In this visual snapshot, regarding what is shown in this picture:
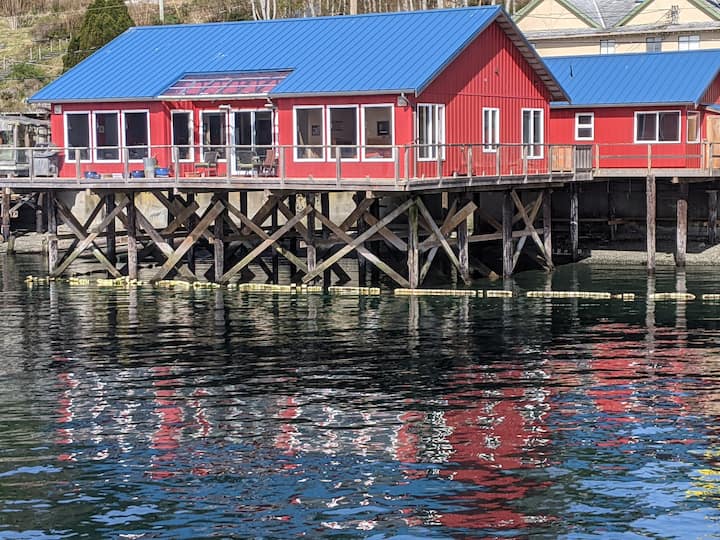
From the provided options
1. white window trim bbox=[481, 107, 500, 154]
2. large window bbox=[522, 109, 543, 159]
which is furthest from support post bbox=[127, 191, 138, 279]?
large window bbox=[522, 109, 543, 159]

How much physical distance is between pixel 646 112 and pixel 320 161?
15.7 metres

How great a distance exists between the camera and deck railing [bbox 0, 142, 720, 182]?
124 ft

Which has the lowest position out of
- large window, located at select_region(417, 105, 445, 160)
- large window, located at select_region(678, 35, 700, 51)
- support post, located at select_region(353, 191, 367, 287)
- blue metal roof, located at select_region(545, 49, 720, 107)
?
support post, located at select_region(353, 191, 367, 287)

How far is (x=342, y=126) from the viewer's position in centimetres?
3912

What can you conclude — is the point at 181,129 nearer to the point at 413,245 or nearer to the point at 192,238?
the point at 192,238

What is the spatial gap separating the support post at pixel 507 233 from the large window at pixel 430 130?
4.08m

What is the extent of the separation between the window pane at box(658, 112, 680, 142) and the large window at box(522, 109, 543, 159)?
5.03m

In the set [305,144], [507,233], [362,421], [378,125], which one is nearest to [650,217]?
[507,233]

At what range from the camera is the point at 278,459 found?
20500 millimetres

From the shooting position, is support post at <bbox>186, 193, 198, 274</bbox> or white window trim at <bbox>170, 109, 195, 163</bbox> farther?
support post at <bbox>186, 193, 198, 274</bbox>

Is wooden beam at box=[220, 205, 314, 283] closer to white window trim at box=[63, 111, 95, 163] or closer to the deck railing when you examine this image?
the deck railing

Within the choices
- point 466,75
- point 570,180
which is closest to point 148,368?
point 466,75

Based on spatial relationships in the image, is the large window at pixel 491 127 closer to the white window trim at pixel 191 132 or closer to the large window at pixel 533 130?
the large window at pixel 533 130

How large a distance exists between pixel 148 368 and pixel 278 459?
827 centimetres
